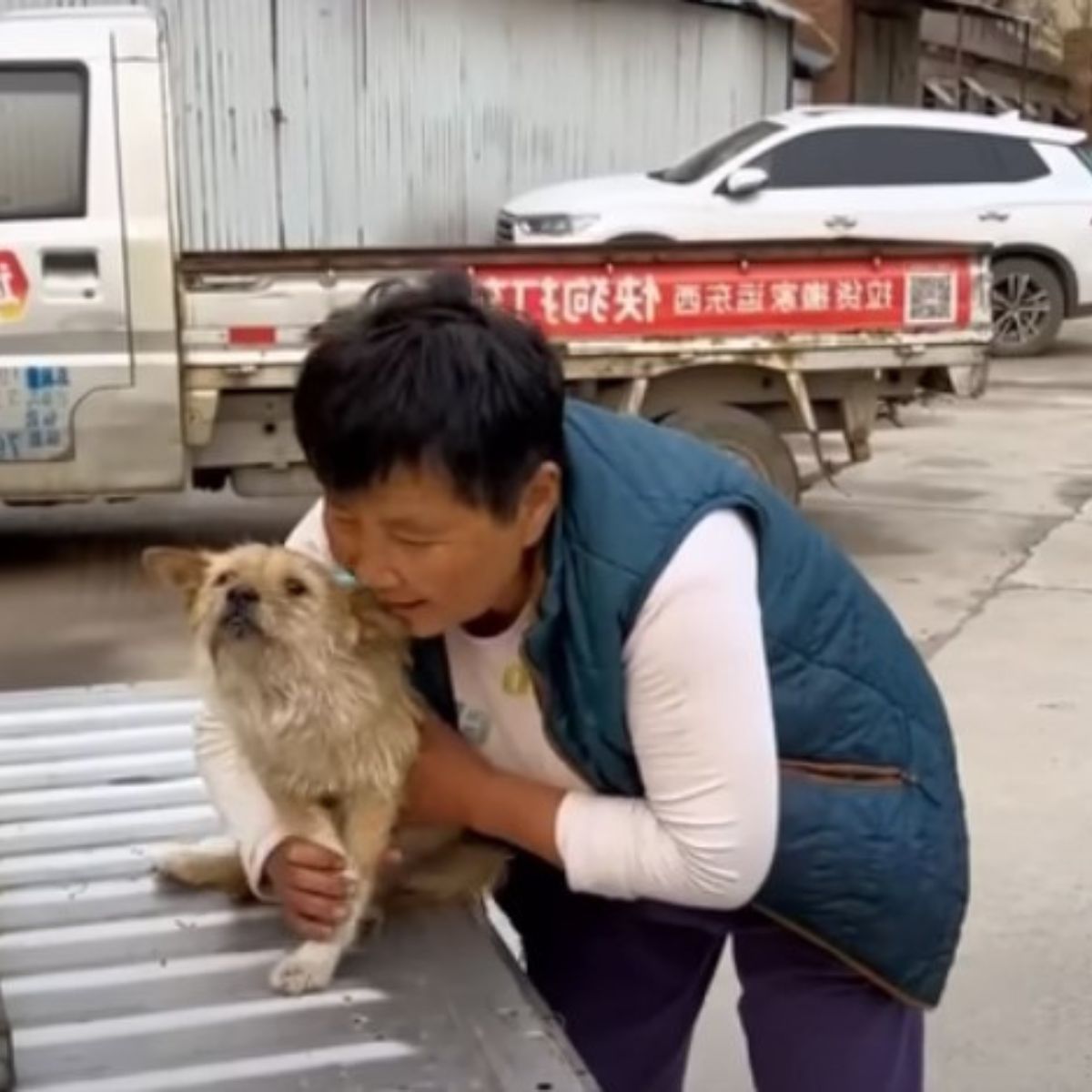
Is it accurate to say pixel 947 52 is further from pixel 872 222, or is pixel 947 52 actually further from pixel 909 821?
pixel 909 821

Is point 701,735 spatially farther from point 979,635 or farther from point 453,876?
point 979,635

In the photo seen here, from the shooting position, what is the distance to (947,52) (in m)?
27.6

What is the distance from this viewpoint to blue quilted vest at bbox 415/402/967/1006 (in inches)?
65.1

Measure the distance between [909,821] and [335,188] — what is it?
12.0 m

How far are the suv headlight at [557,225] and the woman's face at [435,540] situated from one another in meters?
11.6

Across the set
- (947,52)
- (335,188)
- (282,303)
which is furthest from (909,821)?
(947,52)

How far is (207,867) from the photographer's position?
7.25 feet

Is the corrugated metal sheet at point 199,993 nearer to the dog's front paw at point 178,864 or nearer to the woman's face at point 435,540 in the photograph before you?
the dog's front paw at point 178,864

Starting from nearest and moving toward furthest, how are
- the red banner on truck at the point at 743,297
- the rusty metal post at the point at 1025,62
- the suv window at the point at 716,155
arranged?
the red banner on truck at the point at 743,297
the suv window at the point at 716,155
the rusty metal post at the point at 1025,62

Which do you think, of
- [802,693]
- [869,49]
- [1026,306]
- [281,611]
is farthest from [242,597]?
[869,49]

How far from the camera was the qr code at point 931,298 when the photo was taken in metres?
7.59

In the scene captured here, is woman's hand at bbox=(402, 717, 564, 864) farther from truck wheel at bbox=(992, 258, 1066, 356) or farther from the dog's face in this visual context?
truck wheel at bbox=(992, 258, 1066, 356)

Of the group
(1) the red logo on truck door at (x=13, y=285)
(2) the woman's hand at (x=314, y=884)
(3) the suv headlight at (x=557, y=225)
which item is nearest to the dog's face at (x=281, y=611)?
(2) the woman's hand at (x=314, y=884)

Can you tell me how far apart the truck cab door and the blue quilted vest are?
5130 mm
